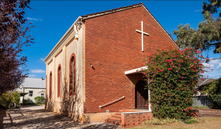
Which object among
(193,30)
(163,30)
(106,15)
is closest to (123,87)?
(106,15)

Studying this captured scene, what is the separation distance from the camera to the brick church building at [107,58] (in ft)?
37.0

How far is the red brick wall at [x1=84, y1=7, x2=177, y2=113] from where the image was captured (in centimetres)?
1130

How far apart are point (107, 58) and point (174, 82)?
4675 millimetres

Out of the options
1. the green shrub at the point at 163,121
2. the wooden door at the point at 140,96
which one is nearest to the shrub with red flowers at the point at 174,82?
the green shrub at the point at 163,121

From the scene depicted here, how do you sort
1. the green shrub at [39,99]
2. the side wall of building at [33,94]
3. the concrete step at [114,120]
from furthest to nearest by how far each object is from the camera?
the green shrub at [39,99] → the side wall of building at [33,94] → the concrete step at [114,120]

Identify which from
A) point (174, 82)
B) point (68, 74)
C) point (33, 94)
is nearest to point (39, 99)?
point (33, 94)

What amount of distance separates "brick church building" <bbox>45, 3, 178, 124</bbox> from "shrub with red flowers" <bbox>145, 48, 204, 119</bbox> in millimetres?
1169

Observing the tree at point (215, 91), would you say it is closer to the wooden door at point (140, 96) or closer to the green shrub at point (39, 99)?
the wooden door at point (140, 96)

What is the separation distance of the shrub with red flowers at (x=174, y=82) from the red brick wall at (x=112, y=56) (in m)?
2.82

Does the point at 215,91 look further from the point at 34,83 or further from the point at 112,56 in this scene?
the point at 34,83

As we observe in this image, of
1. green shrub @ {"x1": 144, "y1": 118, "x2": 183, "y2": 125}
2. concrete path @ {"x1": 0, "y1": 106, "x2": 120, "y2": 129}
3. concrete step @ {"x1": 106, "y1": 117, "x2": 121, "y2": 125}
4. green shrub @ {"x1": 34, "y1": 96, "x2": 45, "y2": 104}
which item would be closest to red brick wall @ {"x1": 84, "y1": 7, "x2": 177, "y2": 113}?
concrete step @ {"x1": 106, "y1": 117, "x2": 121, "y2": 125}

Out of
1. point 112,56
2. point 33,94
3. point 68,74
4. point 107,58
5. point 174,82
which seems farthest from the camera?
point 33,94

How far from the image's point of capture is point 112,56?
40.9ft

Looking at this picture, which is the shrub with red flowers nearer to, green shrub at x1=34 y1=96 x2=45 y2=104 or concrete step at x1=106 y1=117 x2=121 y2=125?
concrete step at x1=106 y1=117 x2=121 y2=125
